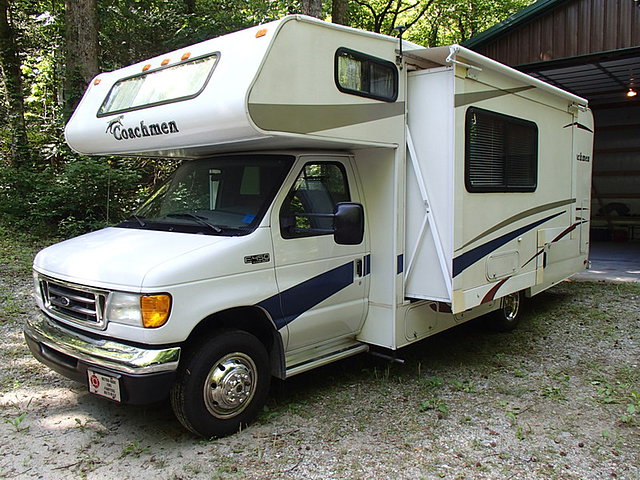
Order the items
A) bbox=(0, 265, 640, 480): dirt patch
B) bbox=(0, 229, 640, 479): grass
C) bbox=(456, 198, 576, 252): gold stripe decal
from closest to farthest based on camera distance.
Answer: bbox=(0, 265, 640, 480): dirt patch, bbox=(0, 229, 640, 479): grass, bbox=(456, 198, 576, 252): gold stripe decal

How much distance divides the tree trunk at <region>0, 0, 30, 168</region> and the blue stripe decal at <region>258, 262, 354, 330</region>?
34.7ft

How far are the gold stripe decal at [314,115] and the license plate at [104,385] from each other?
1.88 m

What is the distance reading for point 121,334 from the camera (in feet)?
11.9

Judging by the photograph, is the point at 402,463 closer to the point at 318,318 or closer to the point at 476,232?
the point at 318,318

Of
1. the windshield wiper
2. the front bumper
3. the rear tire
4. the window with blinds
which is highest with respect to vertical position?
the window with blinds

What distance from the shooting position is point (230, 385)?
3918mm

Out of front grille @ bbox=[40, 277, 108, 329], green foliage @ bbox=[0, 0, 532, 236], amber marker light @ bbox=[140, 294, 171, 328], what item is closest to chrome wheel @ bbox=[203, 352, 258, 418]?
amber marker light @ bbox=[140, 294, 171, 328]

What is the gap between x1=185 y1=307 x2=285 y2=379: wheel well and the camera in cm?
391

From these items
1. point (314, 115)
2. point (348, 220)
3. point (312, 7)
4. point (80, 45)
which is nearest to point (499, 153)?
point (348, 220)

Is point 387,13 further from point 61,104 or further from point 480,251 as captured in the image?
point 480,251

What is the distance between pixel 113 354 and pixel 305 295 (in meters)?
1.50

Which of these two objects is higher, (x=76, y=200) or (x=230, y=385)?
(x=76, y=200)

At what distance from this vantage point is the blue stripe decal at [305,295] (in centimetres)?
419

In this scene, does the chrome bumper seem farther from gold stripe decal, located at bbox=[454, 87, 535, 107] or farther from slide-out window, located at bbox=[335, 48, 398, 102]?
gold stripe decal, located at bbox=[454, 87, 535, 107]
